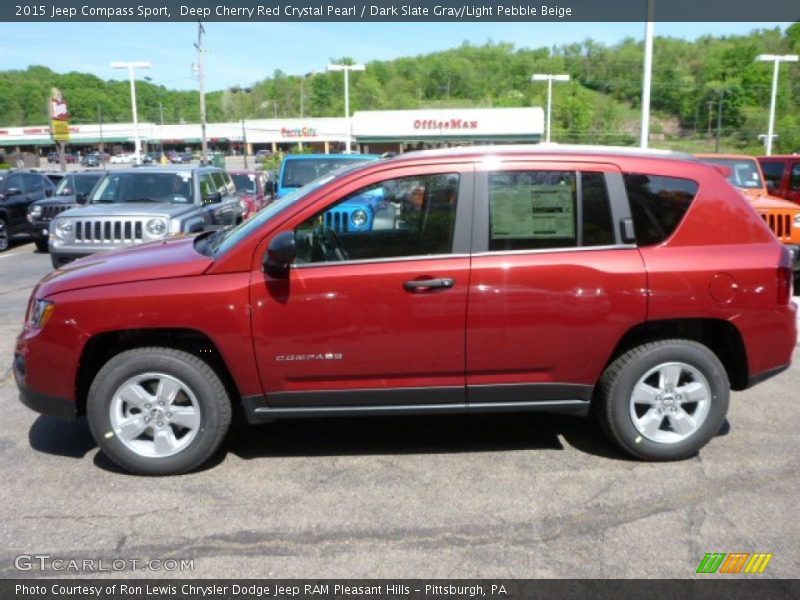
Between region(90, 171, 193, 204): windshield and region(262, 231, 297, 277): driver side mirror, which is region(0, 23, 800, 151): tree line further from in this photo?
region(262, 231, 297, 277): driver side mirror

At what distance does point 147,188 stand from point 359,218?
7.18 m

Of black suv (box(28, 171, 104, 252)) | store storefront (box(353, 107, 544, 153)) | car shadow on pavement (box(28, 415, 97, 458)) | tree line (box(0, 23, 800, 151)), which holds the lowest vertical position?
car shadow on pavement (box(28, 415, 97, 458))

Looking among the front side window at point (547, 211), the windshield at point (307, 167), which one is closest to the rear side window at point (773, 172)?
the windshield at point (307, 167)

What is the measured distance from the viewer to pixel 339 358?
13.1ft

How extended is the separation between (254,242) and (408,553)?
1.89 m

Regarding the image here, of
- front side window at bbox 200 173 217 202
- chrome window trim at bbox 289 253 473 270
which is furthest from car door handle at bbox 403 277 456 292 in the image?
front side window at bbox 200 173 217 202

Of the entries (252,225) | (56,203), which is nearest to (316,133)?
(56,203)

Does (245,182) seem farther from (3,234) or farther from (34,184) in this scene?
(3,234)

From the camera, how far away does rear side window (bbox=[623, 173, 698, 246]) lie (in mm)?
4160

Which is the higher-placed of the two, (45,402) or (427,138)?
(427,138)

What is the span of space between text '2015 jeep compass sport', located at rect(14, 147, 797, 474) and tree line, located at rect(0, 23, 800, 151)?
7740 cm

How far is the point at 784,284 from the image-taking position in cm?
Result: 419
